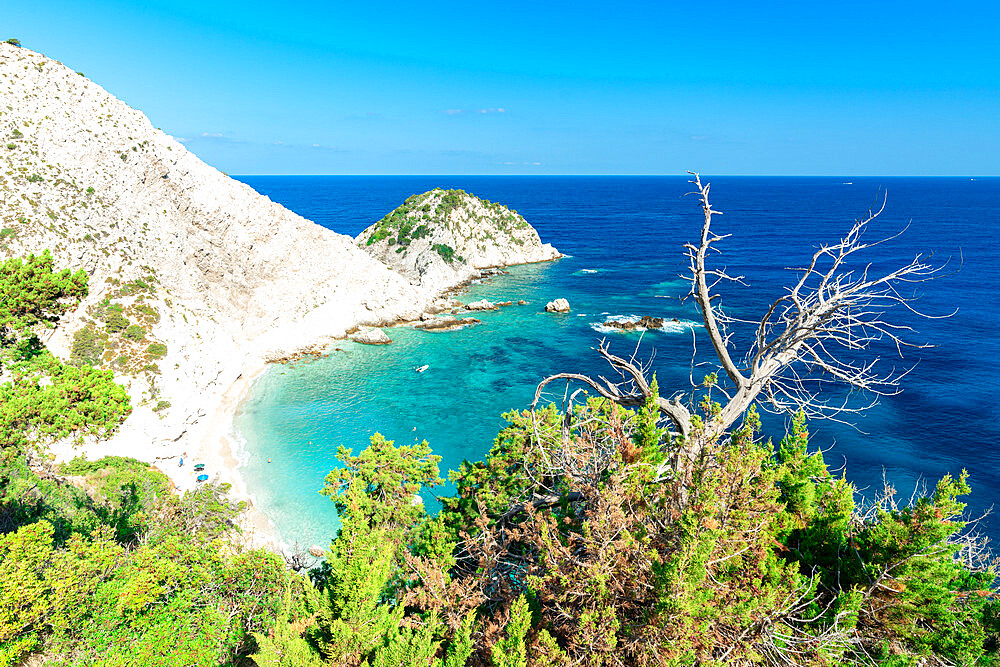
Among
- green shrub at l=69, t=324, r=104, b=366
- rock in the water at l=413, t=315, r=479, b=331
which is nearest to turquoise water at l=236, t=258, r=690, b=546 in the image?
rock in the water at l=413, t=315, r=479, b=331

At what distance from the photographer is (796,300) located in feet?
25.3

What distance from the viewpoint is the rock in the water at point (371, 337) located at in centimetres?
5925

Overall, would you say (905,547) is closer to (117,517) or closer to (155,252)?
(117,517)

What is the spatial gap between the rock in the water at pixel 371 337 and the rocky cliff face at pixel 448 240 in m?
20.6

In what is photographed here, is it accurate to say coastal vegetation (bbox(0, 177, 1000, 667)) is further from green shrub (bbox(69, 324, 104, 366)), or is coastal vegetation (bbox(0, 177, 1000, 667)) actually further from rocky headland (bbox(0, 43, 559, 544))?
green shrub (bbox(69, 324, 104, 366))

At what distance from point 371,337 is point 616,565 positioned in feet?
178

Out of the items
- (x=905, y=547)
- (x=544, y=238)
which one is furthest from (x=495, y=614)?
(x=544, y=238)

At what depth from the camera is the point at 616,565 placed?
805cm

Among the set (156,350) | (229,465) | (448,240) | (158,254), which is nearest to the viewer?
(229,465)

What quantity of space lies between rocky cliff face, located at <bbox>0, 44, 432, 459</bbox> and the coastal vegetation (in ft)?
85.9

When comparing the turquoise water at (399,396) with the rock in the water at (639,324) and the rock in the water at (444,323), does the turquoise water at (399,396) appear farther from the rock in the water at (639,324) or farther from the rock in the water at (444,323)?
the rock in the water at (639,324)

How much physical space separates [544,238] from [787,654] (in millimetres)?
131940

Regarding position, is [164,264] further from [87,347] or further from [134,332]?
[87,347]

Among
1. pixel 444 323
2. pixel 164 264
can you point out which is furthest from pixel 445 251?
pixel 164 264
